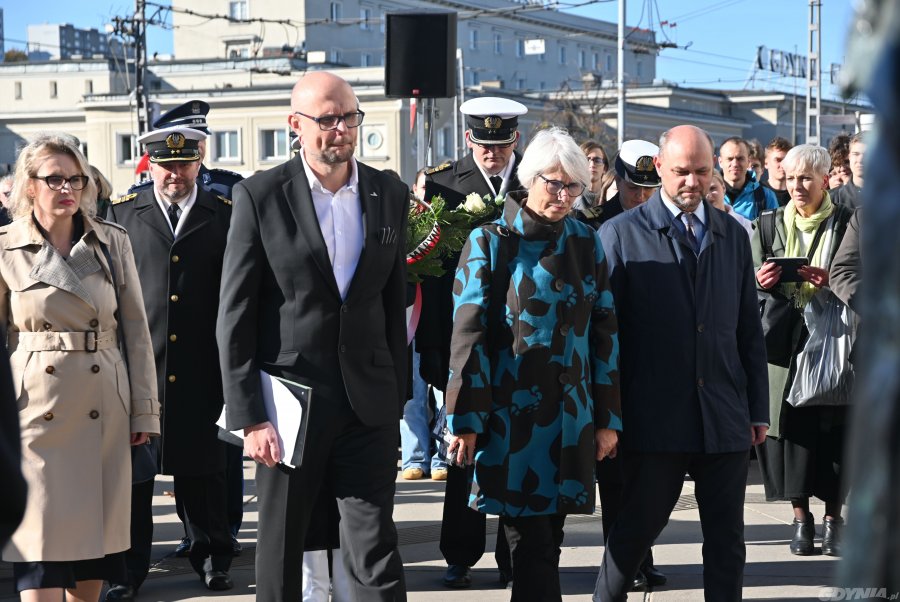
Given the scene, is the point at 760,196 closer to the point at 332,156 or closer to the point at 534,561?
the point at 534,561

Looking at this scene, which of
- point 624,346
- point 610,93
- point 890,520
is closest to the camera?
point 890,520

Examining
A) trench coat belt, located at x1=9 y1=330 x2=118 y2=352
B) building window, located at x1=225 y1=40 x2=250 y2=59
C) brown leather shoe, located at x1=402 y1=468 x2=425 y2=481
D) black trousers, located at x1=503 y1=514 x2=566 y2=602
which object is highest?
building window, located at x1=225 y1=40 x2=250 y2=59

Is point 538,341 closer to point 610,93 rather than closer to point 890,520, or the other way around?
point 890,520

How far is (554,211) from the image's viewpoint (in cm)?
480

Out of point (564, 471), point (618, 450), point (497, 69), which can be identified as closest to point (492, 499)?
point (564, 471)

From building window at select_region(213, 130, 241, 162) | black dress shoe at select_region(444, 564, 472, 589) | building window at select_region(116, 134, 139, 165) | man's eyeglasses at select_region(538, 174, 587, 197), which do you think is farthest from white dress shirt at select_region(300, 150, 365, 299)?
building window at select_region(116, 134, 139, 165)

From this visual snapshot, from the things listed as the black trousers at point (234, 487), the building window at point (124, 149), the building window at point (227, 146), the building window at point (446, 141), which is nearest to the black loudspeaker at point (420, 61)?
the black trousers at point (234, 487)

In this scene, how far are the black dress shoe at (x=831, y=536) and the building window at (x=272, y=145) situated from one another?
62.1 m

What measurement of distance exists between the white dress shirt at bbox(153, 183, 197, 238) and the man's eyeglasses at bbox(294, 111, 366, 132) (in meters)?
1.79

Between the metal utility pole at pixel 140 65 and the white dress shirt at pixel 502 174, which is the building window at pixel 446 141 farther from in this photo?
the white dress shirt at pixel 502 174

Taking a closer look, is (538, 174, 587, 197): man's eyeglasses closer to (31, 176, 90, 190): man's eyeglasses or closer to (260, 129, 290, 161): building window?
(31, 176, 90, 190): man's eyeglasses

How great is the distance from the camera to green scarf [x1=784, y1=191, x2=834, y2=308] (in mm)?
6699

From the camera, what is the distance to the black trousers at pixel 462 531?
607cm

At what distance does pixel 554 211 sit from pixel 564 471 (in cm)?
94
